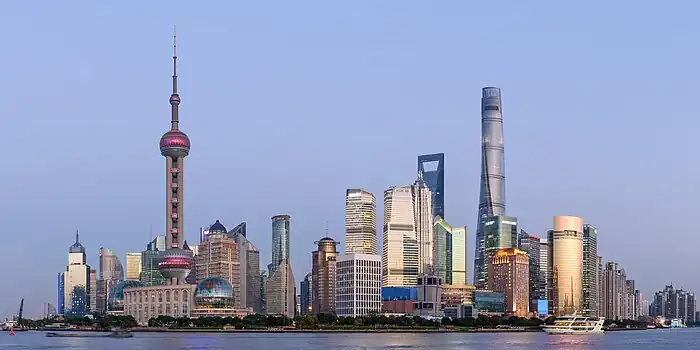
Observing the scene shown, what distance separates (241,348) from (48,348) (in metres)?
35.6

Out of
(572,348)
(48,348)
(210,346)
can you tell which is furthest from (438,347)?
(48,348)

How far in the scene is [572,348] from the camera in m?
179

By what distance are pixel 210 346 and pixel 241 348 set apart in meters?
8.36

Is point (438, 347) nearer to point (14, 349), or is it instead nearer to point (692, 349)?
point (692, 349)

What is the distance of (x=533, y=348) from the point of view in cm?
17688

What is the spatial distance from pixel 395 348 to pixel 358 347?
6757 mm

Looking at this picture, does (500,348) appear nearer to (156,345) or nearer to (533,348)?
(533,348)

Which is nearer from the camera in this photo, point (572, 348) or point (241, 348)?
point (241, 348)

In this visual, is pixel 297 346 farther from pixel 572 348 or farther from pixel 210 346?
pixel 572 348

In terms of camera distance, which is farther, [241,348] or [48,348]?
[48,348]

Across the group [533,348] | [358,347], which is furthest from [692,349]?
[358,347]

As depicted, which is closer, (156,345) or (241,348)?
(241,348)

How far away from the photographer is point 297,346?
178 metres

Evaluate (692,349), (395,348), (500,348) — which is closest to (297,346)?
(395,348)
